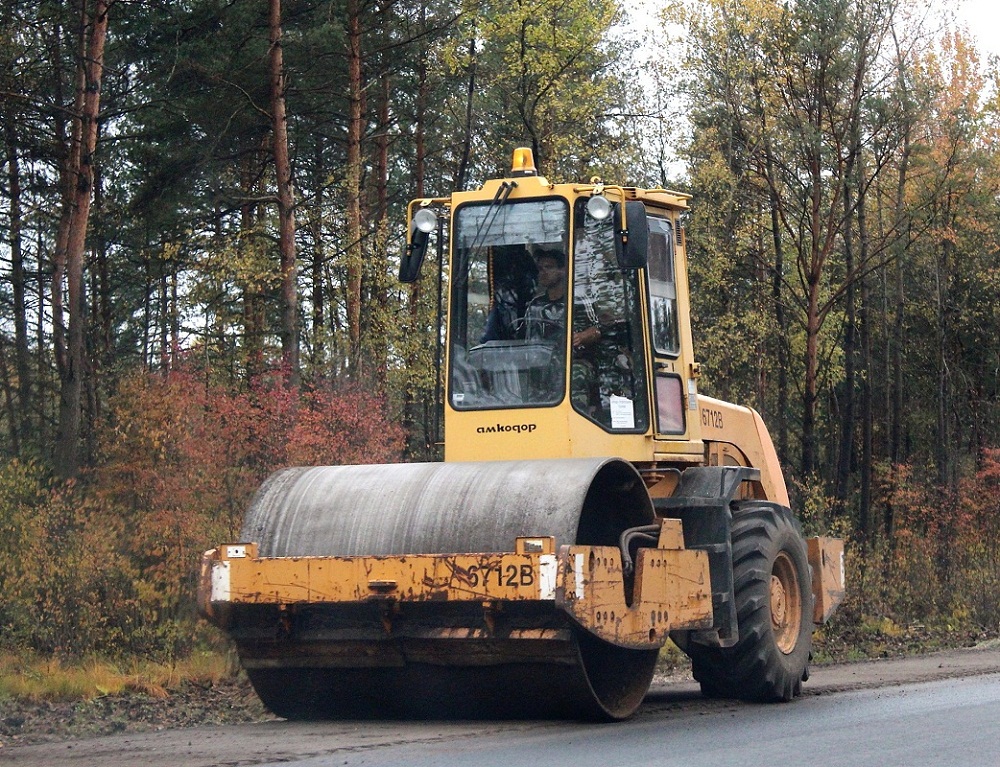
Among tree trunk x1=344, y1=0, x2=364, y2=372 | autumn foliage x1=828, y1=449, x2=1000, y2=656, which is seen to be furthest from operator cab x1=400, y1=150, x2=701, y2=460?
tree trunk x1=344, y1=0, x2=364, y2=372

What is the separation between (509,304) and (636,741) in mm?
3638

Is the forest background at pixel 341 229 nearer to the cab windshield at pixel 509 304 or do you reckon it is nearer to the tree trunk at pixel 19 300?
the tree trunk at pixel 19 300

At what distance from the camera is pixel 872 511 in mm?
35875

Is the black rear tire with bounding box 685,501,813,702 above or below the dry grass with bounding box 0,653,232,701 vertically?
above

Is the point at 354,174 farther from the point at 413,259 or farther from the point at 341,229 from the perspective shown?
the point at 413,259

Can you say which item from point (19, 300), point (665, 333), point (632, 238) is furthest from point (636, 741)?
point (19, 300)

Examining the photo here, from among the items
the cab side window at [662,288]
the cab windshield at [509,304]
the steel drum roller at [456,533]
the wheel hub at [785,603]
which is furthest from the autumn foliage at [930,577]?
the cab windshield at [509,304]

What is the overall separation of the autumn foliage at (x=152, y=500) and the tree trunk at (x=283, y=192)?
2.36 m

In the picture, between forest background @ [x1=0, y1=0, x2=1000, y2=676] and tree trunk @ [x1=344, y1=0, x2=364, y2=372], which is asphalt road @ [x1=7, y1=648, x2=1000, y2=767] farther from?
tree trunk @ [x1=344, y1=0, x2=364, y2=372]

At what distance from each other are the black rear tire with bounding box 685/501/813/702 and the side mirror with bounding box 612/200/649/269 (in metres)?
2.57

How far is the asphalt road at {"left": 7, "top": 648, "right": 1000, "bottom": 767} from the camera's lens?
7570mm

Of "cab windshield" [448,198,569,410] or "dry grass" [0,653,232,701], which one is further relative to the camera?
"dry grass" [0,653,232,701]

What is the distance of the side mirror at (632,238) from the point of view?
9.71 m

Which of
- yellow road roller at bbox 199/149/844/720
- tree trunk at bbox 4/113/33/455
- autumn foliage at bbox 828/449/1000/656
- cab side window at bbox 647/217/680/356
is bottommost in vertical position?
autumn foliage at bbox 828/449/1000/656
